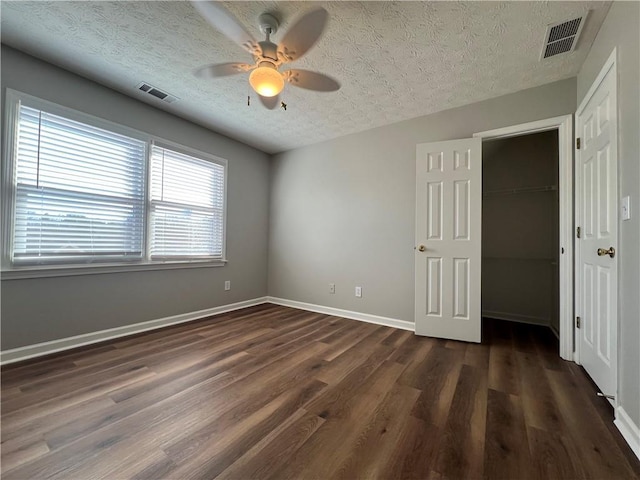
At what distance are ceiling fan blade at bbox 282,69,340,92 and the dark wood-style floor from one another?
2.14 meters

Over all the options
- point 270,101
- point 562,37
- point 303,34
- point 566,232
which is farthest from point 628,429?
point 270,101

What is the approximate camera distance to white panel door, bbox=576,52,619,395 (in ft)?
5.17

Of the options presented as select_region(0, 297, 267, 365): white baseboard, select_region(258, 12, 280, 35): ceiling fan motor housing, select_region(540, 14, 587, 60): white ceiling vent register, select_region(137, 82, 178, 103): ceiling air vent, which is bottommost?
select_region(0, 297, 267, 365): white baseboard

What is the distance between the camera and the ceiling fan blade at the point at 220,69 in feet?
5.81

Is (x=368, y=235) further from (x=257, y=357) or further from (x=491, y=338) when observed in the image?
(x=257, y=357)

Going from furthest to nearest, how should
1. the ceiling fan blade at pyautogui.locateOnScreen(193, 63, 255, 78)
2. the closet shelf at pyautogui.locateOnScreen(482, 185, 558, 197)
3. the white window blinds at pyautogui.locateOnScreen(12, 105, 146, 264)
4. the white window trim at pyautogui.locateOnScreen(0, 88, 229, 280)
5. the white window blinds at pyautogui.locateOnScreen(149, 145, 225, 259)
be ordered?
the closet shelf at pyautogui.locateOnScreen(482, 185, 558, 197), the white window blinds at pyautogui.locateOnScreen(149, 145, 225, 259), the white window blinds at pyautogui.locateOnScreen(12, 105, 146, 264), the white window trim at pyautogui.locateOnScreen(0, 88, 229, 280), the ceiling fan blade at pyautogui.locateOnScreen(193, 63, 255, 78)

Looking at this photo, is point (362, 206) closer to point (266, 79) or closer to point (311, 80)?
point (311, 80)

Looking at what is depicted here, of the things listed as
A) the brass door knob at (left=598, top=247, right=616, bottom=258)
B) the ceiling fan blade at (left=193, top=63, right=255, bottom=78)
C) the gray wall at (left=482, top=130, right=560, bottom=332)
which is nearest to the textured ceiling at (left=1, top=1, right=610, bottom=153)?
the ceiling fan blade at (left=193, top=63, right=255, bottom=78)

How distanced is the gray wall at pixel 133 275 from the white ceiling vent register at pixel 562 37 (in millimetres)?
3542

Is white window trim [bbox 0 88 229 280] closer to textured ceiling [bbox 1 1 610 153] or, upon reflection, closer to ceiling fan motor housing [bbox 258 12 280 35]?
textured ceiling [bbox 1 1 610 153]

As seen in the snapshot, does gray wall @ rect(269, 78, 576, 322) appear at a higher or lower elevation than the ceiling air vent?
lower

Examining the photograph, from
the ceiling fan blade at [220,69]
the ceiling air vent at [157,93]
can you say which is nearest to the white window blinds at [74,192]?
the ceiling air vent at [157,93]

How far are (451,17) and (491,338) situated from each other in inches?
114

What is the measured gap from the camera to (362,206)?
3477mm
